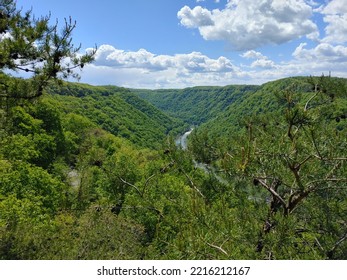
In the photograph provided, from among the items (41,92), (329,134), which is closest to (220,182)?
(329,134)

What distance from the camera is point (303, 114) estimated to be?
5086mm

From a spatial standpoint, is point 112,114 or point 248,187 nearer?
point 248,187

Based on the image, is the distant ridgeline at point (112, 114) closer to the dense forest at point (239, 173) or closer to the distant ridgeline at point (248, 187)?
the distant ridgeline at point (248, 187)

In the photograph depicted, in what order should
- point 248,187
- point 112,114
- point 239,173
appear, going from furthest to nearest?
point 112,114 → point 248,187 → point 239,173

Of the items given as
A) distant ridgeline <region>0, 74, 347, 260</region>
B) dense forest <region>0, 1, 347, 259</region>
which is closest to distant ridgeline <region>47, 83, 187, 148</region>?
distant ridgeline <region>0, 74, 347, 260</region>

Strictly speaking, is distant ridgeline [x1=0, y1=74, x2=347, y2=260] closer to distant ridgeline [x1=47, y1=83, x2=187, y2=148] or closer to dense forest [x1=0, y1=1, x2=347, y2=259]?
dense forest [x1=0, y1=1, x2=347, y2=259]

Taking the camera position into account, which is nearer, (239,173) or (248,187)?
(239,173)

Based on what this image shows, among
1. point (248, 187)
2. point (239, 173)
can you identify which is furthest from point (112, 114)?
point (239, 173)

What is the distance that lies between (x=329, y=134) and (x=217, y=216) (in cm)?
234

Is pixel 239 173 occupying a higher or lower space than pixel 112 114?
higher

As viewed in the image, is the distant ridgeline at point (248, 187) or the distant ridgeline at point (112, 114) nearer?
the distant ridgeline at point (248, 187)

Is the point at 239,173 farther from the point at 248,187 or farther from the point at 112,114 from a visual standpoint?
the point at 112,114

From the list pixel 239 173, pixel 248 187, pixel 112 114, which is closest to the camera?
pixel 239 173

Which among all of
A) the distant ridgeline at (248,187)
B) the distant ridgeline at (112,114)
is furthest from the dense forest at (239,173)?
the distant ridgeline at (112,114)
